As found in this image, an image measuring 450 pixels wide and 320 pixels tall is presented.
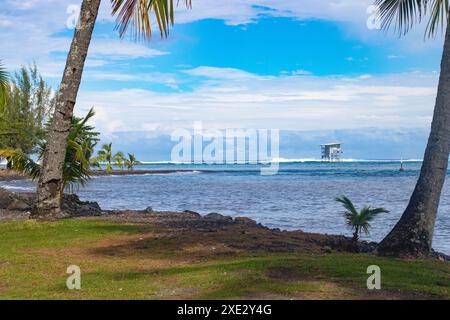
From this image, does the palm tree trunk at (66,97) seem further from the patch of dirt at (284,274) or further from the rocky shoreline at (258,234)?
the patch of dirt at (284,274)

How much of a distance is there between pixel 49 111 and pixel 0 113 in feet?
131

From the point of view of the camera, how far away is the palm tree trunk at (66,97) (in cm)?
1477

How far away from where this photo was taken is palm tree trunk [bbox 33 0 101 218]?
14773 mm

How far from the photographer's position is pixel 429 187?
35.5 feet

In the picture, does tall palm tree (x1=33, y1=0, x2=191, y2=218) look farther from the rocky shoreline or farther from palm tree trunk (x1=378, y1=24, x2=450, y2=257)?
palm tree trunk (x1=378, y1=24, x2=450, y2=257)

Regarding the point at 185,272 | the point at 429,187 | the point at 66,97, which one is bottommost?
the point at 185,272

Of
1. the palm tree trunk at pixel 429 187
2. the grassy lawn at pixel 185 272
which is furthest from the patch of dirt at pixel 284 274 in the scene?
the palm tree trunk at pixel 429 187

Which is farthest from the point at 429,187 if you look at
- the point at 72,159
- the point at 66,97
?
the point at 72,159

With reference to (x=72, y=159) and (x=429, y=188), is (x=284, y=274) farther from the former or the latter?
(x=72, y=159)

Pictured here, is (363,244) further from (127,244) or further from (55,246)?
(55,246)

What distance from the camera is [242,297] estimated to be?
7297 millimetres

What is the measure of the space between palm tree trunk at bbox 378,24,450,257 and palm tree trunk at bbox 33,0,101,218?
27.4 feet

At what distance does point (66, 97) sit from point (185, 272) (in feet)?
23.7
